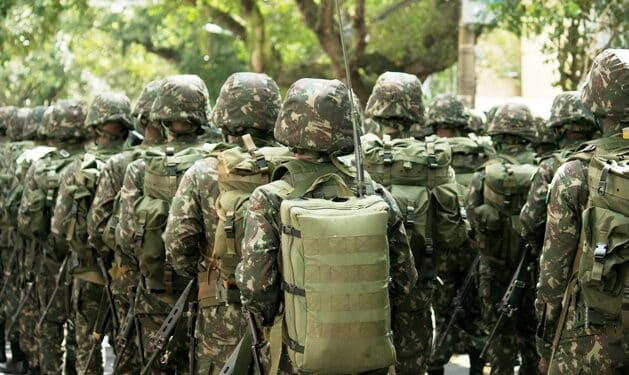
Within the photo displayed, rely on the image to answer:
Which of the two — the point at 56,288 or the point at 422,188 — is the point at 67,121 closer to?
the point at 56,288

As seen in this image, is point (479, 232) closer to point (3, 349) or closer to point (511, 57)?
point (3, 349)

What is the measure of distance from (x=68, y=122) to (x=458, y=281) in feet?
12.1

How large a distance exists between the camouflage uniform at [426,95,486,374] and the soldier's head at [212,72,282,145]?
3.88m

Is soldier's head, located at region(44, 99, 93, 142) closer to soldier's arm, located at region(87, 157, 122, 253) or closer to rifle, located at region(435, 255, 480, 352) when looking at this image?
soldier's arm, located at region(87, 157, 122, 253)

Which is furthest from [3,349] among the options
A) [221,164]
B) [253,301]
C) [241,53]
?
[241,53]

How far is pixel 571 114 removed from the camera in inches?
366

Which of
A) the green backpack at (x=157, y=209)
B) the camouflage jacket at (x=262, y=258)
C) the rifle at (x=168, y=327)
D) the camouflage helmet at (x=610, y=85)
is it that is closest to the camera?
the camouflage jacket at (x=262, y=258)

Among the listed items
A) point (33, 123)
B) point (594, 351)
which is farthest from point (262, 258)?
point (33, 123)

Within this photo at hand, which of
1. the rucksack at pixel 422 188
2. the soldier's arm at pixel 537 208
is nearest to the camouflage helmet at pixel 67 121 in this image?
the rucksack at pixel 422 188

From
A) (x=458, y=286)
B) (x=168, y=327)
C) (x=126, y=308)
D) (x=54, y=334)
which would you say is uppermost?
(x=168, y=327)

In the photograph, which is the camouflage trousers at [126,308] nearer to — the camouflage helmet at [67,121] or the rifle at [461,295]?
the camouflage helmet at [67,121]

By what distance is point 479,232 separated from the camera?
33.4ft

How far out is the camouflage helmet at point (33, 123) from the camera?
13.4 m

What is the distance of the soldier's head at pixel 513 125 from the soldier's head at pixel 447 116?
4.81 ft
